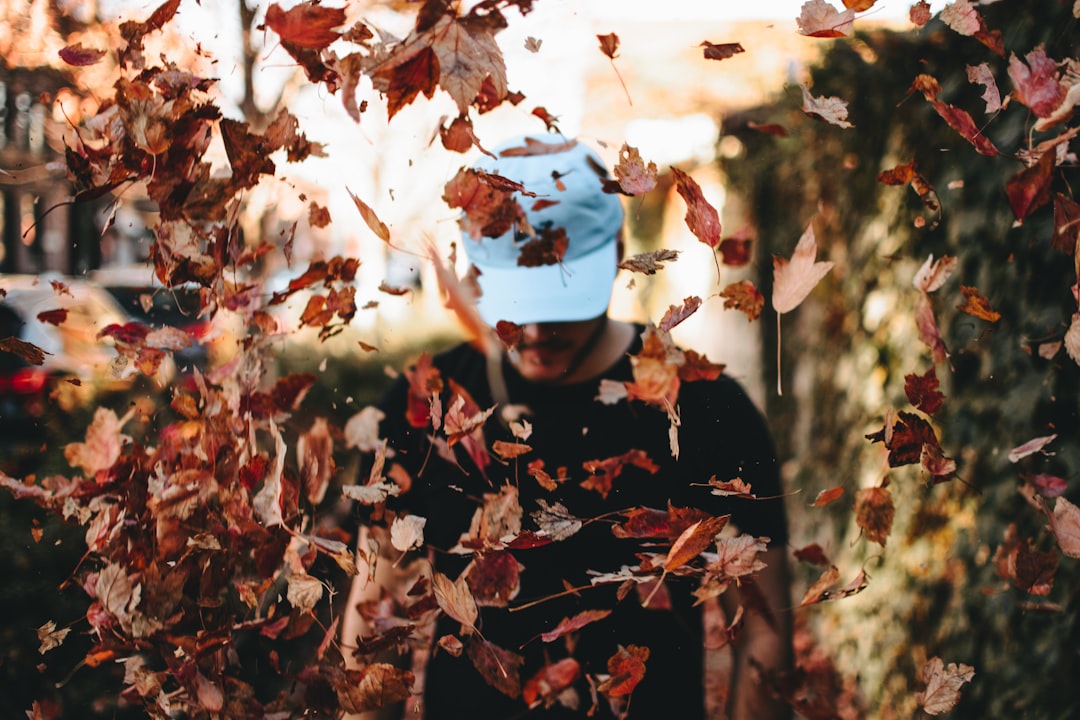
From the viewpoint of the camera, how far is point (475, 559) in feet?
3.81

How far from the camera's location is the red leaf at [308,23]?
966mm

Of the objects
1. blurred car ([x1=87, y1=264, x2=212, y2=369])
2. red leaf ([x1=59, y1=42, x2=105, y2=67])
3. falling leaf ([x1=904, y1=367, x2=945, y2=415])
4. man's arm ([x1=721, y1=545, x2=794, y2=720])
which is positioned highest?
red leaf ([x1=59, y1=42, x2=105, y2=67])

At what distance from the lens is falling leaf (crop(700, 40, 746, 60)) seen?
102 cm

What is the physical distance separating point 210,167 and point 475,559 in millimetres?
688

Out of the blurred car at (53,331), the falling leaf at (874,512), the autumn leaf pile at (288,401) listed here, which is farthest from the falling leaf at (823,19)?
the blurred car at (53,331)

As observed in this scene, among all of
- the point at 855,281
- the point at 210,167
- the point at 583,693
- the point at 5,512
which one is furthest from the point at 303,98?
the point at 855,281

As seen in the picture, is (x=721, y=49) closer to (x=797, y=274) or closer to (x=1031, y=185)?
(x=797, y=274)

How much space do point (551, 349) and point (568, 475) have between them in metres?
0.27

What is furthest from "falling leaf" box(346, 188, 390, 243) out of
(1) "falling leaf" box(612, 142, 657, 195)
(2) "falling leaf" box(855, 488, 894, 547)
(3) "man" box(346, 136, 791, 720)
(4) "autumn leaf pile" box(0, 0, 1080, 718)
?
(2) "falling leaf" box(855, 488, 894, 547)

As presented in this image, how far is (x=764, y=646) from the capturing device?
1.63m

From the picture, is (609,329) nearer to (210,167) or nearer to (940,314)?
(210,167)

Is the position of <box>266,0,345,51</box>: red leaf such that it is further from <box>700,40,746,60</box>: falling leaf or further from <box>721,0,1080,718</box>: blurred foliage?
<box>721,0,1080,718</box>: blurred foliage

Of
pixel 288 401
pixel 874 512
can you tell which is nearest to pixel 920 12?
pixel 874 512

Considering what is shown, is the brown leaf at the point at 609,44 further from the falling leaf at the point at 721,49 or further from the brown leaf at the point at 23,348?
the brown leaf at the point at 23,348
